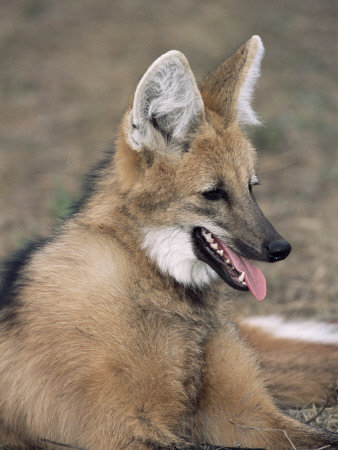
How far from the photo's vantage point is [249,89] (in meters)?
2.99

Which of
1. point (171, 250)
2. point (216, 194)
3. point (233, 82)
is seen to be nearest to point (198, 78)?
point (233, 82)

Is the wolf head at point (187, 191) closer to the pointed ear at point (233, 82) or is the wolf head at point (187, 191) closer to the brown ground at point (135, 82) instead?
the pointed ear at point (233, 82)

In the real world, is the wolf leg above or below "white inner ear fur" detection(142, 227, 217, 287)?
below

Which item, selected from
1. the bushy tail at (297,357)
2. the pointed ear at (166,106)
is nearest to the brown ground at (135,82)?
the bushy tail at (297,357)

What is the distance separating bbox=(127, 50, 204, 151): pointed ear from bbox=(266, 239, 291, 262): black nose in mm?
601

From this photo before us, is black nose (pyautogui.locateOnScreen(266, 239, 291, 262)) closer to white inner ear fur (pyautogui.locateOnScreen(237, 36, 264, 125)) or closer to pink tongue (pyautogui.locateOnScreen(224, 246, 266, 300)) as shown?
pink tongue (pyautogui.locateOnScreen(224, 246, 266, 300))

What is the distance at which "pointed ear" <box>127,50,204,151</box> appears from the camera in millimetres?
2422

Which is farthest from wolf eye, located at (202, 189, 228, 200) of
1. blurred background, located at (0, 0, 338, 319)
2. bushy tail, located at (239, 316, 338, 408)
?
blurred background, located at (0, 0, 338, 319)

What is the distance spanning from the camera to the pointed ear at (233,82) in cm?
279

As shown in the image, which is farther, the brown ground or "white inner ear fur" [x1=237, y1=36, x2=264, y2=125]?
the brown ground

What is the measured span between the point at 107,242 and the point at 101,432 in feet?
2.60

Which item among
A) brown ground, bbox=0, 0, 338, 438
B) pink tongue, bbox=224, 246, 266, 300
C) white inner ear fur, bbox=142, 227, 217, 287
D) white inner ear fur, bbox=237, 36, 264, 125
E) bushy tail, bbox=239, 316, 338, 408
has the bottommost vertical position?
brown ground, bbox=0, 0, 338, 438

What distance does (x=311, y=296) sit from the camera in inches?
163

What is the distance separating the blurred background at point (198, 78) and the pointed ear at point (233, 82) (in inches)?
63.9
